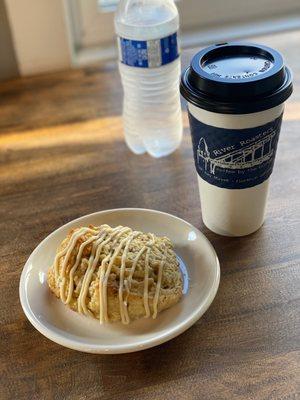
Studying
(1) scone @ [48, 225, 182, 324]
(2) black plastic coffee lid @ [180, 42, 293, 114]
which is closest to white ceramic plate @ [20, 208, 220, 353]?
(1) scone @ [48, 225, 182, 324]

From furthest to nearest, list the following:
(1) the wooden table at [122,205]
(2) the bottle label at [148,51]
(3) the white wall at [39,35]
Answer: (3) the white wall at [39,35] < (2) the bottle label at [148,51] < (1) the wooden table at [122,205]

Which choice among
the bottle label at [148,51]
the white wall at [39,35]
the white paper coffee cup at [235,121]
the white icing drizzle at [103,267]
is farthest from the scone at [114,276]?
the white wall at [39,35]

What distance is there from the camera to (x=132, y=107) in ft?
3.54

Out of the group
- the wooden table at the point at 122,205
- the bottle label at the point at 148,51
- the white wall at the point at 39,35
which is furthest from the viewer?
the white wall at the point at 39,35

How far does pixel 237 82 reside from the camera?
2.14 feet

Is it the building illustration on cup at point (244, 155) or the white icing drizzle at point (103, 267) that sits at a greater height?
the building illustration on cup at point (244, 155)

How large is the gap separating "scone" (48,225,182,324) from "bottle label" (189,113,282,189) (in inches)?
5.3

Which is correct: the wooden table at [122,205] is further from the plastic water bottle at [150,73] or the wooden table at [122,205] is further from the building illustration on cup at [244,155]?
the building illustration on cup at [244,155]

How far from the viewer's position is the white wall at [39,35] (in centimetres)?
123

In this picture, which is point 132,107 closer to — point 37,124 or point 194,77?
point 37,124

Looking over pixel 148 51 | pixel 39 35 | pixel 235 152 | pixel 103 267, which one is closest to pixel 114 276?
pixel 103 267

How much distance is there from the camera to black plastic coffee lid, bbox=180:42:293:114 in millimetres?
658

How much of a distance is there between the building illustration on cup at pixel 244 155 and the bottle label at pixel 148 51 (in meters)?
0.24

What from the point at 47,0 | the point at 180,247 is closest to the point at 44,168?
the point at 180,247
